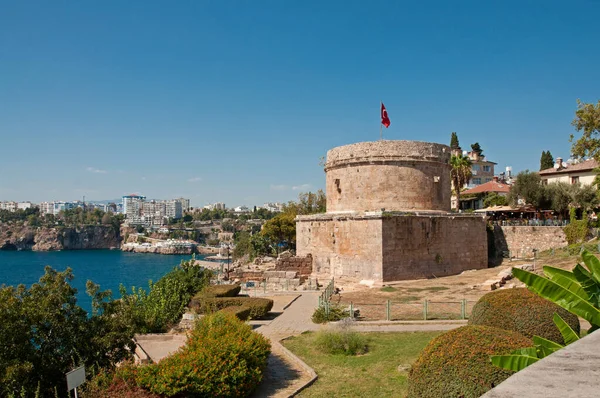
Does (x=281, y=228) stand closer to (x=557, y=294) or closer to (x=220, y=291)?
(x=220, y=291)

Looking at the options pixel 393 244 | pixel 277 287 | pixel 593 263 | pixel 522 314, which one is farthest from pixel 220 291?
pixel 593 263

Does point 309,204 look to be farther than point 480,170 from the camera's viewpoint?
No

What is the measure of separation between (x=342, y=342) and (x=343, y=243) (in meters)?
14.1

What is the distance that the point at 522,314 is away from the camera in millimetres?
9602

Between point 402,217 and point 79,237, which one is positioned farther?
point 79,237

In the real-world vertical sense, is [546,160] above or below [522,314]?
above

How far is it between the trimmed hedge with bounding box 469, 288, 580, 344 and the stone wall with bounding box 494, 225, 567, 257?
26189 mm

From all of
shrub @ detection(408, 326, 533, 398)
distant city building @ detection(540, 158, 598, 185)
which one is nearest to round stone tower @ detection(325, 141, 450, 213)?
shrub @ detection(408, 326, 533, 398)

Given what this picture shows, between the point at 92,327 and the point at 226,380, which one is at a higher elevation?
the point at 92,327

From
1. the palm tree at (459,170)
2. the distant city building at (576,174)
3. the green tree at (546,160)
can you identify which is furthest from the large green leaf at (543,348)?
Result: the green tree at (546,160)

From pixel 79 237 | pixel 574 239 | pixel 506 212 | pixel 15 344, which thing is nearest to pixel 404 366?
pixel 15 344

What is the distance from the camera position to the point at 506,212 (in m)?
44.1

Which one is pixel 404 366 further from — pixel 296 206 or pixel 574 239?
pixel 296 206

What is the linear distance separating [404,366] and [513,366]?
254 inches
